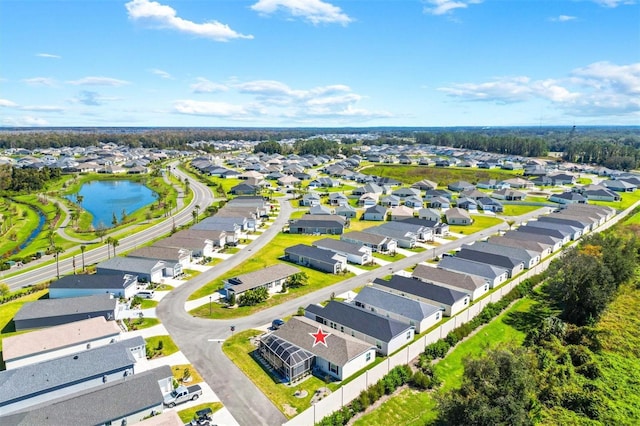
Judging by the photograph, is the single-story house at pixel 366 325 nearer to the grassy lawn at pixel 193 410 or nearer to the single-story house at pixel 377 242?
the grassy lawn at pixel 193 410

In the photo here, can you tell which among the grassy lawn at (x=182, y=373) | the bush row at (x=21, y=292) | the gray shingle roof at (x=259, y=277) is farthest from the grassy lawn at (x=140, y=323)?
the bush row at (x=21, y=292)

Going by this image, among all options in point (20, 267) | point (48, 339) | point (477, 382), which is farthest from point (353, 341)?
point (20, 267)

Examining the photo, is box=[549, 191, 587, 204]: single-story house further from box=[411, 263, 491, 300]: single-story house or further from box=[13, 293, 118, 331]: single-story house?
box=[13, 293, 118, 331]: single-story house

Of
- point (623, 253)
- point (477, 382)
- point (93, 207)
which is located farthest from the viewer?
point (93, 207)

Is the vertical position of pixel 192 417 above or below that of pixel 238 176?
below

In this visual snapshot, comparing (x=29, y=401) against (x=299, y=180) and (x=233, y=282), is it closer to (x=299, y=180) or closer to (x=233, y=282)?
(x=233, y=282)

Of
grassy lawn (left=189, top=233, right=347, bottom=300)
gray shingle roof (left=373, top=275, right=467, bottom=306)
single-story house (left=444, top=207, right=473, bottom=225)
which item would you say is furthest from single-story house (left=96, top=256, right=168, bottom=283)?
single-story house (left=444, top=207, right=473, bottom=225)

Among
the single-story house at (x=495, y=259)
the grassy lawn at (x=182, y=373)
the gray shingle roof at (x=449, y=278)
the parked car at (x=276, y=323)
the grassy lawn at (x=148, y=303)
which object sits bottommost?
the grassy lawn at (x=182, y=373)
